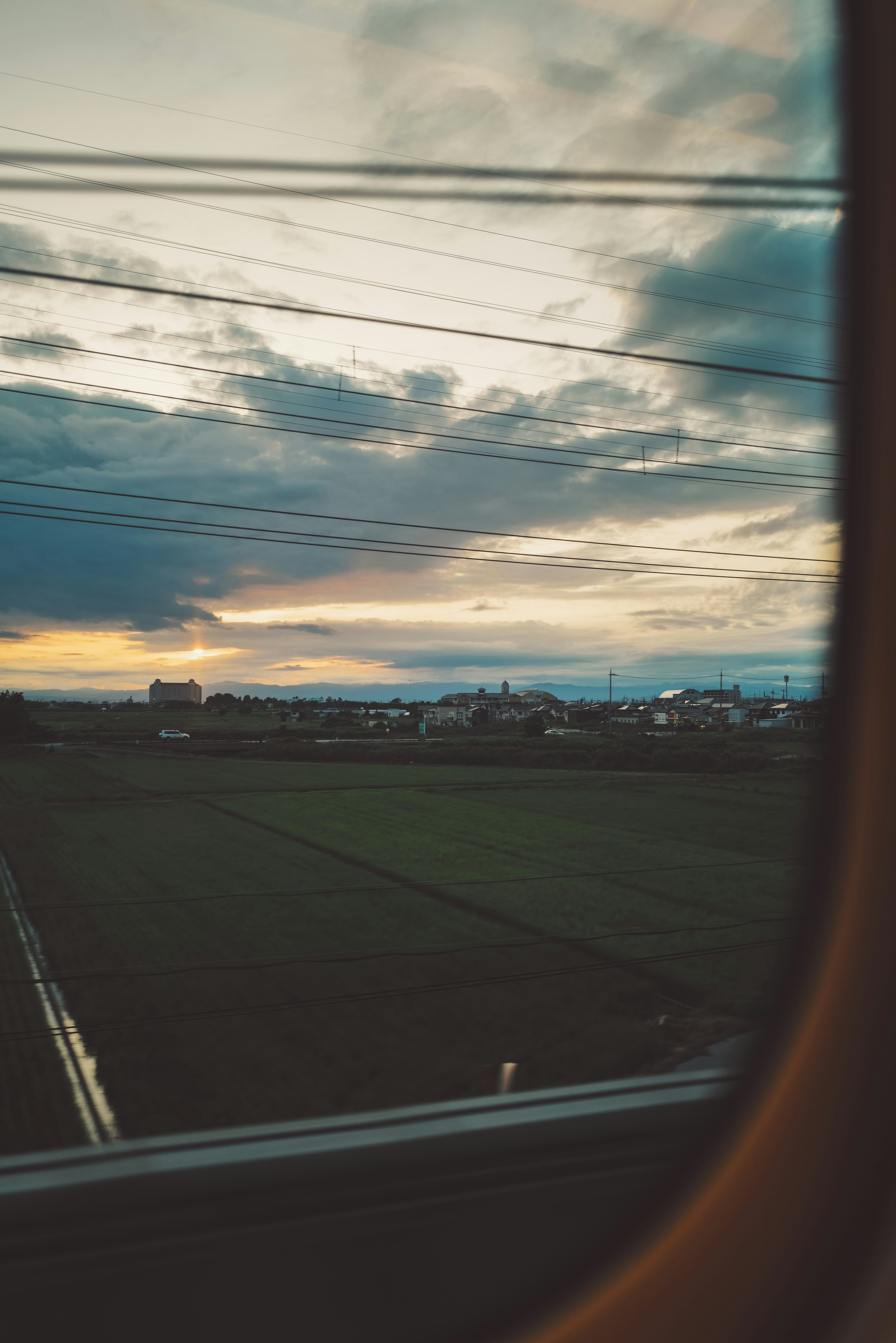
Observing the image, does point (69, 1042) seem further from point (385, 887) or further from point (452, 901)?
point (385, 887)

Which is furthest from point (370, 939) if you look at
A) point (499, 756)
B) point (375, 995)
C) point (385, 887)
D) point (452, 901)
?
point (499, 756)

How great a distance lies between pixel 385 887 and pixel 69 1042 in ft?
19.4

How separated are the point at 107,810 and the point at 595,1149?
636 inches

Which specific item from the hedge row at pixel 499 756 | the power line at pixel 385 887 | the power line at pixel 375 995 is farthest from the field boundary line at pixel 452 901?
the hedge row at pixel 499 756

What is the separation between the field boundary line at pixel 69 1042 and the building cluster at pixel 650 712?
6.08ft

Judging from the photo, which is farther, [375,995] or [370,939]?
[370,939]

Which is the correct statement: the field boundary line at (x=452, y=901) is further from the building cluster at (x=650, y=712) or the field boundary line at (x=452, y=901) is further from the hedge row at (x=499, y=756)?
the hedge row at (x=499, y=756)

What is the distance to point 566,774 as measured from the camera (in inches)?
856

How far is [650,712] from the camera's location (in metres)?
9.46

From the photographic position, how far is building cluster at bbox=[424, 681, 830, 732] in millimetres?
1797

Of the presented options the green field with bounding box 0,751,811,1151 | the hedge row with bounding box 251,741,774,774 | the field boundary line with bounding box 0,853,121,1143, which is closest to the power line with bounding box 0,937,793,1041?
the green field with bounding box 0,751,811,1151

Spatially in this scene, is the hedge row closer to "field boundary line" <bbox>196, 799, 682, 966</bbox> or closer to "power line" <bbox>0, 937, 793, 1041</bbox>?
"field boundary line" <bbox>196, 799, 682, 966</bbox>

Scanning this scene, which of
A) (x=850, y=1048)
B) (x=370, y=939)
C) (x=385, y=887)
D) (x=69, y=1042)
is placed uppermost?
(x=850, y=1048)

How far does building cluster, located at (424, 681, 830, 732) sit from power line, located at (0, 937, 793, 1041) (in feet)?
5.92
